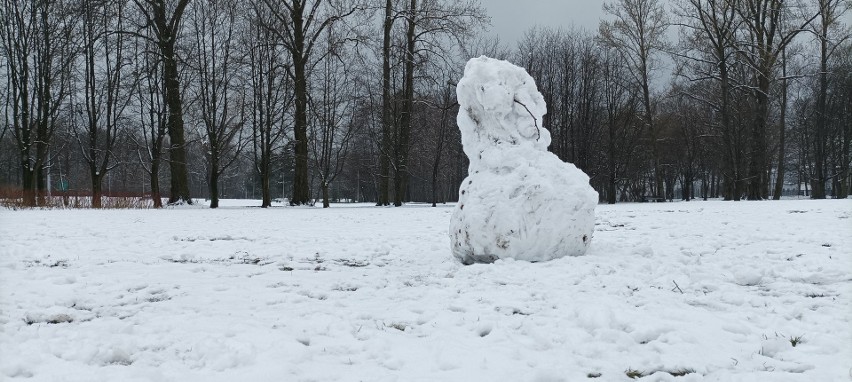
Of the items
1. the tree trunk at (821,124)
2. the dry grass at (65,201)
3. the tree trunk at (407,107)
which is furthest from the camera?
the tree trunk at (821,124)

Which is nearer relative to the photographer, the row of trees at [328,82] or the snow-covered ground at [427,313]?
the snow-covered ground at [427,313]

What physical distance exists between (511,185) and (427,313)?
2802 mm

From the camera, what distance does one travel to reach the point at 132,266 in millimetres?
6309

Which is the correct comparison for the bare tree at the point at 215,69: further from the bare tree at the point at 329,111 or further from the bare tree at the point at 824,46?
the bare tree at the point at 824,46

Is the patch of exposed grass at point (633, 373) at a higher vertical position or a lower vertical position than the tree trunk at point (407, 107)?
lower

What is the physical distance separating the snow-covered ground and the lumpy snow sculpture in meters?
0.37

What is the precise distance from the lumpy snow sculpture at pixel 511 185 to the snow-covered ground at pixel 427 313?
37 cm

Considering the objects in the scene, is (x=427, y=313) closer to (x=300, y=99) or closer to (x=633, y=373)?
(x=633, y=373)

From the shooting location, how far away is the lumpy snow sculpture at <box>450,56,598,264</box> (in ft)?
21.1

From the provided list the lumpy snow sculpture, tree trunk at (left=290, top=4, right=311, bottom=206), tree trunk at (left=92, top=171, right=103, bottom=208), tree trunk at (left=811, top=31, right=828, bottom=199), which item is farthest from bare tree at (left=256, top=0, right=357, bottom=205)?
tree trunk at (left=811, top=31, right=828, bottom=199)

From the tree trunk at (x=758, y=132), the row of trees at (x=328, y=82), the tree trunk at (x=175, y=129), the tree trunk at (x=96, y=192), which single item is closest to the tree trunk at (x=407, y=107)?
the row of trees at (x=328, y=82)

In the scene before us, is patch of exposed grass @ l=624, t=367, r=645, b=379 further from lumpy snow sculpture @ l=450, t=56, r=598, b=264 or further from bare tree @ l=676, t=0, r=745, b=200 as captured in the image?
bare tree @ l=676, t=0, r=745, b=200

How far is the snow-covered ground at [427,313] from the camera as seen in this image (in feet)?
10.2

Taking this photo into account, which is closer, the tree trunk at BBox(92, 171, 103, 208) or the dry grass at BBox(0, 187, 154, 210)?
the dry grass at BBox(0, 187, 154, 210)
